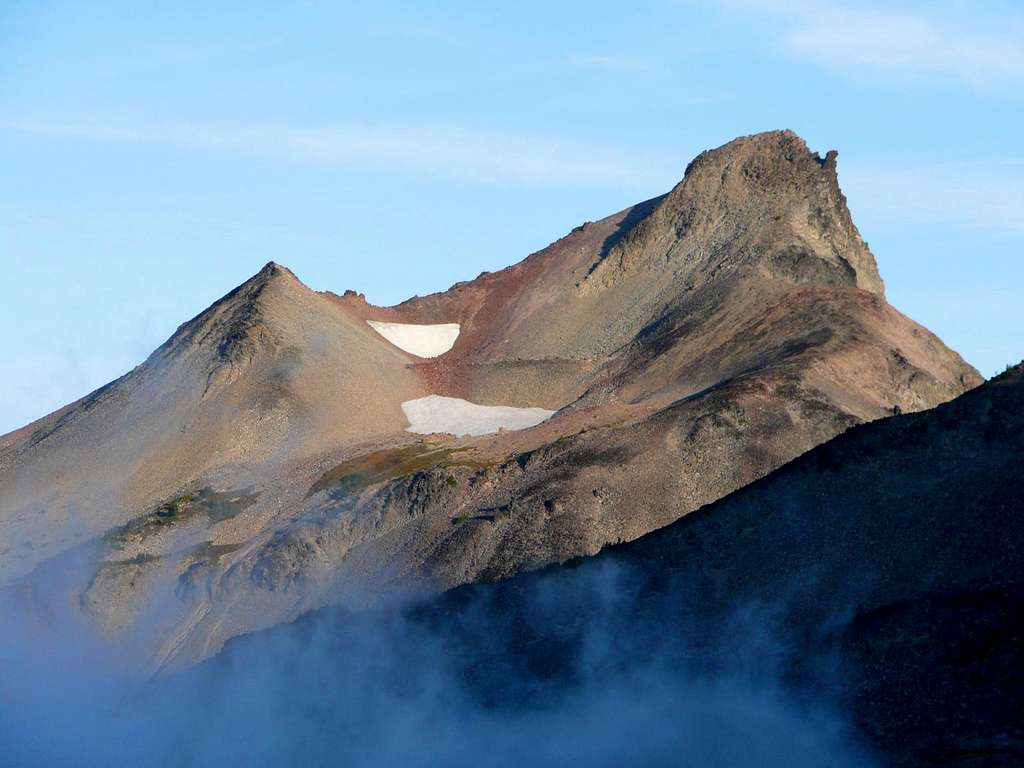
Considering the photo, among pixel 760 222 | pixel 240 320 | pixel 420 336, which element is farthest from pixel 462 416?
pixel 760 222

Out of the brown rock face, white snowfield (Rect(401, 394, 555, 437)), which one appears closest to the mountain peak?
the brown rock face

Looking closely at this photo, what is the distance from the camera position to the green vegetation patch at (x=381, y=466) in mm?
80812

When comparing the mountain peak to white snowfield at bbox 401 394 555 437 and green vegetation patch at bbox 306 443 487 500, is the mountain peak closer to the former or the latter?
white snowfield at bbox 401 394 555 437

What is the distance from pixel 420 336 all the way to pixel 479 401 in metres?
17.0

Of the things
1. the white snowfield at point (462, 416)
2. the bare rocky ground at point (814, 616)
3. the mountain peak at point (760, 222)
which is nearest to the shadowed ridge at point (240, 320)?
the white snowfield at point (462, 416)

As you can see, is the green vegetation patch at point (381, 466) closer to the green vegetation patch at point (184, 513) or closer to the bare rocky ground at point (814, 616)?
the green vegetation patch at point (184, 513)

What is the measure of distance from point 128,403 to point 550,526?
41989 mm

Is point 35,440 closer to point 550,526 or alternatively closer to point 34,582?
point 34,582

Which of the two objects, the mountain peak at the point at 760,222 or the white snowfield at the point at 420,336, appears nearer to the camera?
the mountain peak at the point at 760,222

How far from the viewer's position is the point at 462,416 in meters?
96.1

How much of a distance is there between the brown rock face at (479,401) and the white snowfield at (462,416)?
3.64 ft

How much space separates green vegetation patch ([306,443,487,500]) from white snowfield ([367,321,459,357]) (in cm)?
2494

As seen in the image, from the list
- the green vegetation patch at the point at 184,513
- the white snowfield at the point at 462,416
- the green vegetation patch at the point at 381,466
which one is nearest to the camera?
the green vegetation patch at the point at 381,466

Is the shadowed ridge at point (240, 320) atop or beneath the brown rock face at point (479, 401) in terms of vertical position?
atop
